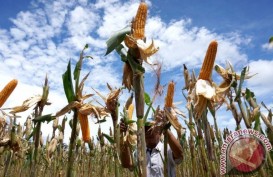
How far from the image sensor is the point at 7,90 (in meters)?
2.84

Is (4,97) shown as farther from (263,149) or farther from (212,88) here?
(263,149)

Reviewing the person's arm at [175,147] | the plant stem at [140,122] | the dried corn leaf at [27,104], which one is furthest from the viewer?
the person's arm at [175,147]

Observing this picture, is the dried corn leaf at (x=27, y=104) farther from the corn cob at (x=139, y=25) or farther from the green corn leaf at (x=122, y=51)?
the corn cob at (x=139, y=25)

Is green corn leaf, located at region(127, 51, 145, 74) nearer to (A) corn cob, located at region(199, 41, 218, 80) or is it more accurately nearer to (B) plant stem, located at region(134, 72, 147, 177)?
(B) plant stem, located at region(134, 72, 147, 177)

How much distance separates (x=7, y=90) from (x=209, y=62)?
2273mm

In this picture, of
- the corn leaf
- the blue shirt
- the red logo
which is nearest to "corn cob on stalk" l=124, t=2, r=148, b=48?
the corn leaf

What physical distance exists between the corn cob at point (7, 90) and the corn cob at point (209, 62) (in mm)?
2185

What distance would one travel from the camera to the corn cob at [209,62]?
2.32 metres

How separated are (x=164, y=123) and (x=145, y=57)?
1.89 ft

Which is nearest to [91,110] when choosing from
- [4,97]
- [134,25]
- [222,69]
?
[134,25]

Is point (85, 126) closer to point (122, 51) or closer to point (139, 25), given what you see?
point (122, 51)

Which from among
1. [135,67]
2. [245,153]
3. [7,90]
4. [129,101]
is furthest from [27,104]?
[245,153]

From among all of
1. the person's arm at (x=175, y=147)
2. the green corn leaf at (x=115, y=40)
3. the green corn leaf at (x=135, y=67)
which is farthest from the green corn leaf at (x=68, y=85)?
the person's arm at (x=175, y=147)

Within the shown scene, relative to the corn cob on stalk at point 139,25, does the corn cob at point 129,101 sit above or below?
below
